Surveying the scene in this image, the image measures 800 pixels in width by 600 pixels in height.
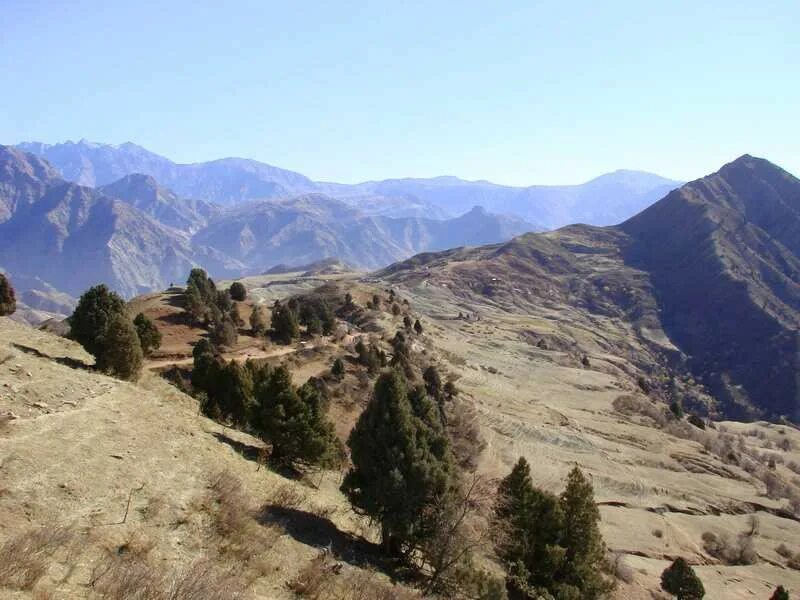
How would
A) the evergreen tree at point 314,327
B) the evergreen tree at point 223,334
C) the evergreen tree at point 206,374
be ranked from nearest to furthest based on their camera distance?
the evergreen tree at point 206,374 < the evergreen tree at point 223,334 < the evergreen tree at point 314,327

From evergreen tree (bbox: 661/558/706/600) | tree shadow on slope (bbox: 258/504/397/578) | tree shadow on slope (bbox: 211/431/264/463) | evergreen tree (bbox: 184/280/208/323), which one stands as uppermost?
evergreen tree (bbox: 184/280/208/323)

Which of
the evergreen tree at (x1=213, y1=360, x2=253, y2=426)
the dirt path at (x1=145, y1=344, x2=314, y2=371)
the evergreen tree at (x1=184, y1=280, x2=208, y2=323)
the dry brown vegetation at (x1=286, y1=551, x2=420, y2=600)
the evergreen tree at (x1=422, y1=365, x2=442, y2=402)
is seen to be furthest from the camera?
the evergreen tree at (x1=422, y1=365, x2=442, y2=402)

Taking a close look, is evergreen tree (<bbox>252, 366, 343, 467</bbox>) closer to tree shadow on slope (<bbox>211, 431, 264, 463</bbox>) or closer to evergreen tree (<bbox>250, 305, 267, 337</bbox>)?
tree shadow on slope (<bbox>211, 431, 264, 463</bbox>)

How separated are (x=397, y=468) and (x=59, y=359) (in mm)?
17957

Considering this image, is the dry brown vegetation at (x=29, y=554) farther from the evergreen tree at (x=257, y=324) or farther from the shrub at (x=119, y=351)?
Result: the evergreen tree at (x=257, y=324)

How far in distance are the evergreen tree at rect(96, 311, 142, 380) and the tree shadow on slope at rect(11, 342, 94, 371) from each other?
875 mm

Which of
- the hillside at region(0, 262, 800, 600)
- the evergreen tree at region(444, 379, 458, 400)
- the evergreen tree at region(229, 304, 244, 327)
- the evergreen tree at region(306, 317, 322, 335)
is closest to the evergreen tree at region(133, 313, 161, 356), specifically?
the hillside at region(0, 262, 800, 600)

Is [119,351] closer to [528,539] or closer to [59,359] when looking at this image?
[59,359]

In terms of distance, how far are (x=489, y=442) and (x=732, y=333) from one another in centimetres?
17769

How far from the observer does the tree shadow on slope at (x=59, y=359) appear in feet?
85.1

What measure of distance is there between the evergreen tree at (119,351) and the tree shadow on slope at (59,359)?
0.87 meters

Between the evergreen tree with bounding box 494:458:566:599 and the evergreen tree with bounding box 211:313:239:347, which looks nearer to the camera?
the evergreen tree with bounding box 494:458:566:599

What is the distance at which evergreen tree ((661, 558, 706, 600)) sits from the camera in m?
32.2

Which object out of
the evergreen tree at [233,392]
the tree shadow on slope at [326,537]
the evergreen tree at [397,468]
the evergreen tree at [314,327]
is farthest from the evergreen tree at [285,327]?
the tree shadow on slope at [326,537]
